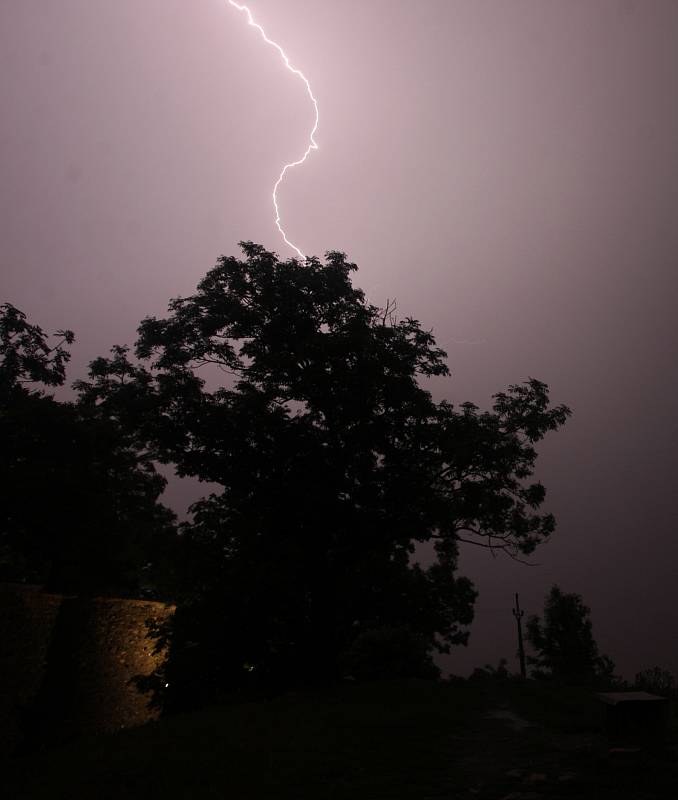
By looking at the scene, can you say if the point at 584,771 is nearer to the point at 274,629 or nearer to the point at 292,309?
the point at 274,629

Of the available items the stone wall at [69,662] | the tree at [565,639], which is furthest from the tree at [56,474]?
the tree at [565,639]

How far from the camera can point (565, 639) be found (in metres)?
40.6

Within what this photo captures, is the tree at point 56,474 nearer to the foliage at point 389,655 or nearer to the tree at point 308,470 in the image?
the tree at point 308,470

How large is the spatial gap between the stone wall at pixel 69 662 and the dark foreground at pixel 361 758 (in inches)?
57.1

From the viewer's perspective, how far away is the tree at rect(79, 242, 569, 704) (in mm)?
15281

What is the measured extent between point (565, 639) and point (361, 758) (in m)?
39.3

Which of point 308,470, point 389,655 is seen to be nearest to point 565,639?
point 389,655

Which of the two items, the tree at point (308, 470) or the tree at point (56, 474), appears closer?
the tree at point (308, 470)

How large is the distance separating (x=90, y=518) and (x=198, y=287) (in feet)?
35.7

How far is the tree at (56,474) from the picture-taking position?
19.9 m

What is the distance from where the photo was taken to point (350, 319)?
16.9m

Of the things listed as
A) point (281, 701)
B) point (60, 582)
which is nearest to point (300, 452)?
point (281, 701)

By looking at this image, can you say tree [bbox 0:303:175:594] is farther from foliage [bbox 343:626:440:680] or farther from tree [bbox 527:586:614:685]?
tree [bbox 527:586:614:685]

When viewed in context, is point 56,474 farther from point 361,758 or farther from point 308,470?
point 361,758
